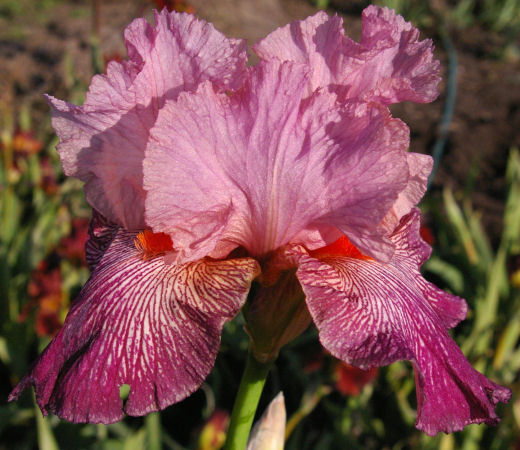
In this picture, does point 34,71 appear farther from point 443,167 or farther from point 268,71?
point 268,71

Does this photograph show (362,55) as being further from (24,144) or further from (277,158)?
(24,144)

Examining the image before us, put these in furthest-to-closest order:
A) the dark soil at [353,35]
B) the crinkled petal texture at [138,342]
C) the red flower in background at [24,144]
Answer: the dark soil at [353,35] → the red flower in background at [24,144] → the crinkled petal texture at [138,342]

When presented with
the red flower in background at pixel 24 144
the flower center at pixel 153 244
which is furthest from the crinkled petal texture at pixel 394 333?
the red flower in background at pixel 24 144

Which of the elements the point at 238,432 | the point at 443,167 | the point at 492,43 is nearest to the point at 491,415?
the point at 238,432

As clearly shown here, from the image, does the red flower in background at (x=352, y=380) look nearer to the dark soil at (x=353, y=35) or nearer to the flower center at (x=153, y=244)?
the flower center at (x=153, y=244)

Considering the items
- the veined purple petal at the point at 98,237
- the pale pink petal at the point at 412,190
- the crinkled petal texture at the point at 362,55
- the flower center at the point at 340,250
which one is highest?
the crinkled petal texture at the point at 362,55

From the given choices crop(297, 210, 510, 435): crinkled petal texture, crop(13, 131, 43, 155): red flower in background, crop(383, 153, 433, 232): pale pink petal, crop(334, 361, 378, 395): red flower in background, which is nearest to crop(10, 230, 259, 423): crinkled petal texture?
crop(297, 210, 510, 435): crinkled petal texture

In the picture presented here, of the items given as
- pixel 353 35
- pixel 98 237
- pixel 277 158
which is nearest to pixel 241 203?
pixel 277 158
